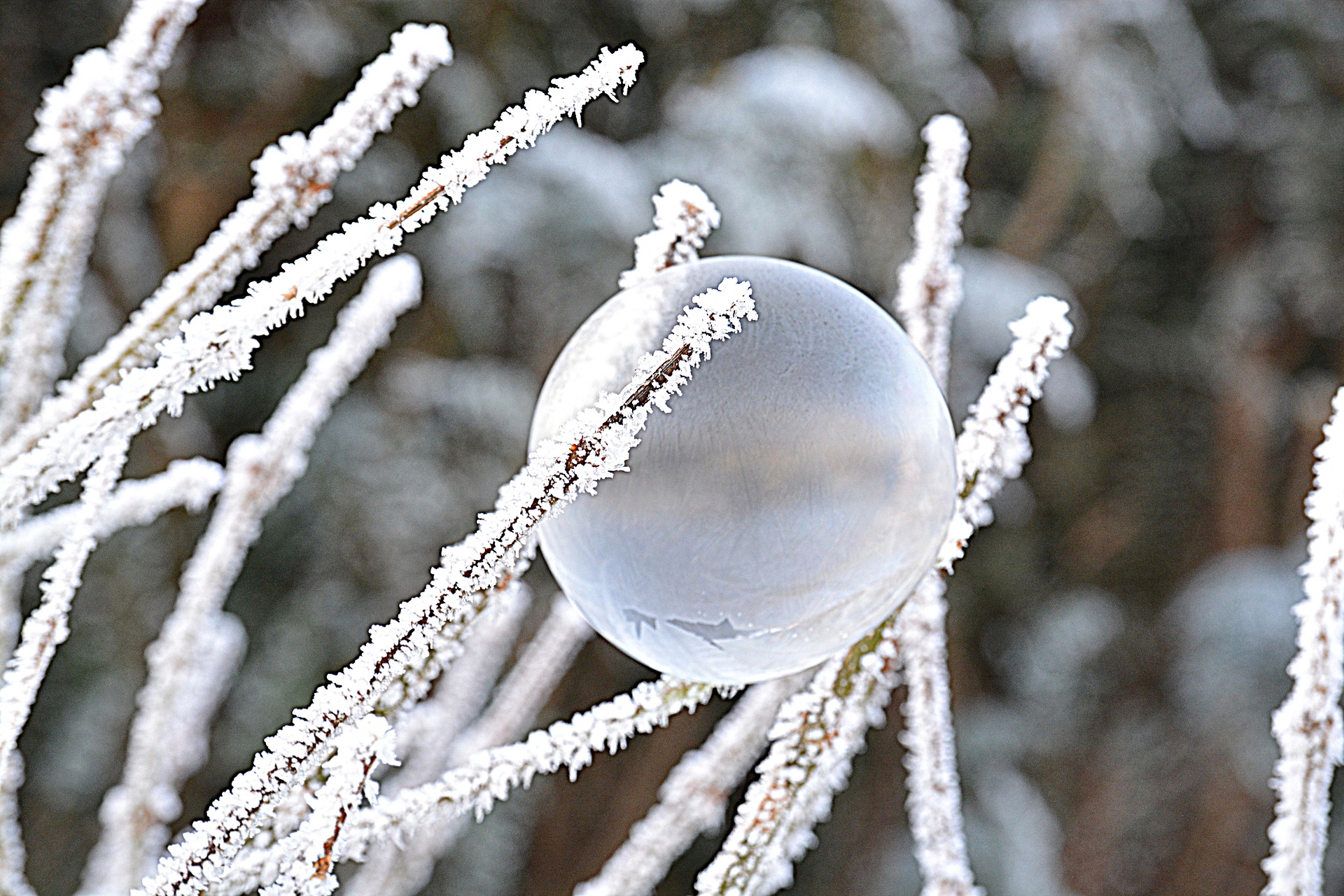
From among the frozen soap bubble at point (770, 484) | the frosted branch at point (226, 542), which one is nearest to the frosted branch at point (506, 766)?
the frozen soap bubble at point (770, 484)

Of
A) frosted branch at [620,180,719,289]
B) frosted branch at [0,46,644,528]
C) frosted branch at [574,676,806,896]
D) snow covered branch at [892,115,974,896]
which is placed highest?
frosted branch at [0,46,644,528]

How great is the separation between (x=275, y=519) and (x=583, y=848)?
59cm

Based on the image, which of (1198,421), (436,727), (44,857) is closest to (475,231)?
(436,727)

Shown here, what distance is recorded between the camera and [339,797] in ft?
0.98

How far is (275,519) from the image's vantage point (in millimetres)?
1459

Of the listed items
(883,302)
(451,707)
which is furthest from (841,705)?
(883,302)

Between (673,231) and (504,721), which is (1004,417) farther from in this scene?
(504,721)

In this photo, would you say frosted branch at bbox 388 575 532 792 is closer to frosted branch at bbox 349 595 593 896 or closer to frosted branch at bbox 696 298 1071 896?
frosted branch at bbox 349 595 593 896

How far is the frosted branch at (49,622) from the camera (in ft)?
1.13

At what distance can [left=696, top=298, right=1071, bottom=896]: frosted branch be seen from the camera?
1.25ft

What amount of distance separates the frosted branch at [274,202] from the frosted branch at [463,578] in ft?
0.55

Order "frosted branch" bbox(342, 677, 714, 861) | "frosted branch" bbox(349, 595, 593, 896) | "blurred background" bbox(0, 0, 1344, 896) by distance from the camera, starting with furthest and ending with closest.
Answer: "blurred background" bbox(0, 0, 1344, 896) → "frosted branch" bbox(349, 595, 593, 896) → "frosted branch" bbox(342, 677, 714, 861)

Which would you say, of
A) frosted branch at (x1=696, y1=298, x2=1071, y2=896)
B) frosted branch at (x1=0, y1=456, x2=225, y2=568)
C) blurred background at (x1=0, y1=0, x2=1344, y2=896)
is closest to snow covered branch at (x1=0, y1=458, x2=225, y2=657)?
frosted branch at (x1=0, y1=456, x2=225, y2=568)

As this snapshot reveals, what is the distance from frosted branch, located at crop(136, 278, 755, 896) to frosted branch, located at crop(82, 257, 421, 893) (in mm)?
199
